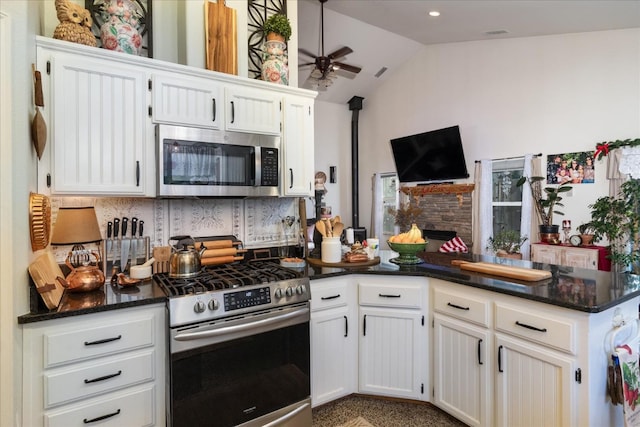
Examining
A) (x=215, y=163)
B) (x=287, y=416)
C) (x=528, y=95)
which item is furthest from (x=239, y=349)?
(x=528, y=95)

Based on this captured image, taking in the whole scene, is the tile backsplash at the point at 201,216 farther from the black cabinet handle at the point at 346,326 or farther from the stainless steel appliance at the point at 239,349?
the black cabinet handle at the point at 346,326

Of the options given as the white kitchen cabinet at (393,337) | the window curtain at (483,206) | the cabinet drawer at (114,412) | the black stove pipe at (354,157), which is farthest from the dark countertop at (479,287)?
the black stove pipe at (354,157)

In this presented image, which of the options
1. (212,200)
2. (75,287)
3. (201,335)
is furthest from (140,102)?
(201,335)

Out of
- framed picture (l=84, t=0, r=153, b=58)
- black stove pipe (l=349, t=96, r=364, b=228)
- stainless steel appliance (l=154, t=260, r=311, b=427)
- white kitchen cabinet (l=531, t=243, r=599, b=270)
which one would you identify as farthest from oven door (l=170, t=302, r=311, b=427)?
black stove pipe (l=349, t=96, r=364, b=228)

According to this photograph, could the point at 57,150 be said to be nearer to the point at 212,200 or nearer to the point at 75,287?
the point at 75,287

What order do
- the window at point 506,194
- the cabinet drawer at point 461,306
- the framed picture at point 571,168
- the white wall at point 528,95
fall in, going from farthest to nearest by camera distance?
the window at point 506,194
the framed picture at point 571,168
the white wall at point 528,95
the cabinet drawer at point 461,306

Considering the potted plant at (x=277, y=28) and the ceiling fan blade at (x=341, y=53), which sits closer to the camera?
the potted plant at (x=277, y=28)

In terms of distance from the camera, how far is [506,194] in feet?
17.0

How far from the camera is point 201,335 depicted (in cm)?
174

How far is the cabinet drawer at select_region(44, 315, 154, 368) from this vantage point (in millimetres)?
1508

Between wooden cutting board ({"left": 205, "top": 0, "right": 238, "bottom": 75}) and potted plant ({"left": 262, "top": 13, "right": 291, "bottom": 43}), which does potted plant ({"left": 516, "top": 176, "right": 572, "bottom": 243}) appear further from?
wooden cutting board ({"left": 205, "top": 0, "right": 238, "bottom": 75})

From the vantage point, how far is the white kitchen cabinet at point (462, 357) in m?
1.98

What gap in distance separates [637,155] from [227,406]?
4.67 metres

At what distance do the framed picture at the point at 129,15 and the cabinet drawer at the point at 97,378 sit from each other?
1899 millimetres
